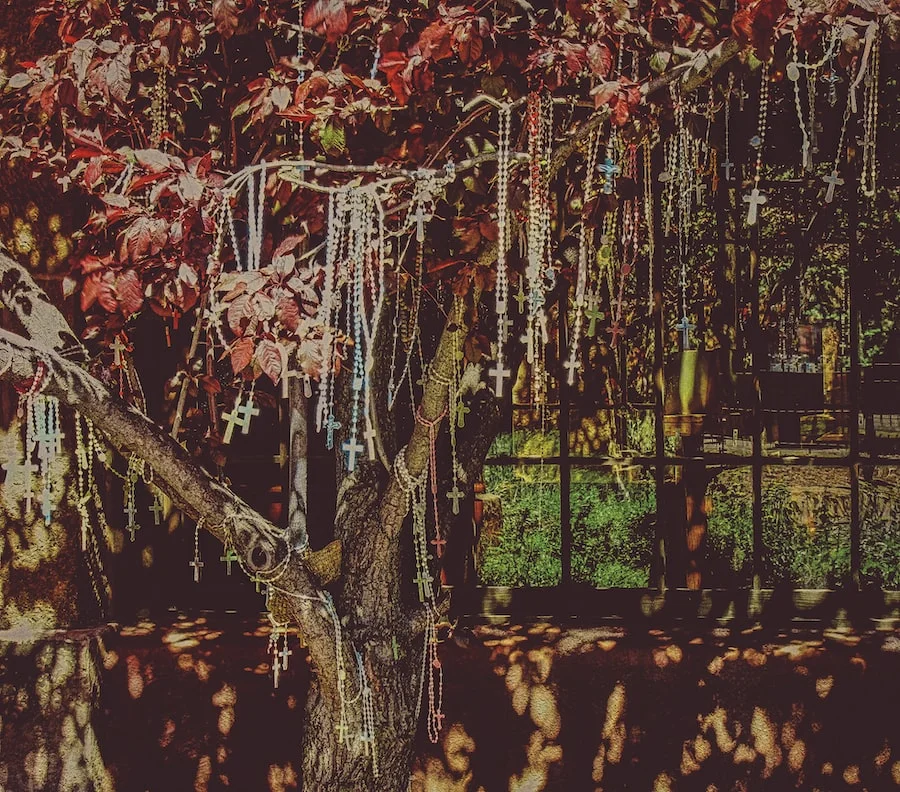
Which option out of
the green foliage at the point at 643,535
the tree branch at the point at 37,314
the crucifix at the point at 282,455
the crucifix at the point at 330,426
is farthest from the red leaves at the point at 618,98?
the green foliage at the point at 643,535

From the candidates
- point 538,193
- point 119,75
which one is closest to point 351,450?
point 538,193

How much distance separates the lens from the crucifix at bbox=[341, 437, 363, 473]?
3.22 metres

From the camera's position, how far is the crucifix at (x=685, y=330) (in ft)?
15.1

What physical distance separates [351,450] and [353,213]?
0.76m

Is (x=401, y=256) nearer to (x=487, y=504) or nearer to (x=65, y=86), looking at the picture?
(x=65, y=86)

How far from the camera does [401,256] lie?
316cm

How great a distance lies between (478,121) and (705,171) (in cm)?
172

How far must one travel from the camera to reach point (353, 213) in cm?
292

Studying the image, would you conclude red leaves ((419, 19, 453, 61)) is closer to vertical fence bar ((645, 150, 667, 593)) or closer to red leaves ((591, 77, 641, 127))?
red leaves ((591, 77, 641, 127))

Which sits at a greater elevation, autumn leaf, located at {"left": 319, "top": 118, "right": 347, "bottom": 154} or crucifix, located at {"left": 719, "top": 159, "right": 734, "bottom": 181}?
crucifix, located at {"left": 719, "top": 159, "right": 734, "bottom": 181}

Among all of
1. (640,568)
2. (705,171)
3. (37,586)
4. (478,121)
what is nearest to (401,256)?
(478,121)

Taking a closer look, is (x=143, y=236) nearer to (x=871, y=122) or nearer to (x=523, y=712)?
(x=523, y=712)

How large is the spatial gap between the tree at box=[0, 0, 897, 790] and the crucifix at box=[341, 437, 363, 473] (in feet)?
0.09

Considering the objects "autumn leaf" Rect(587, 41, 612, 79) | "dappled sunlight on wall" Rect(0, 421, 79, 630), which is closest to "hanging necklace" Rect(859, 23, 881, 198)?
"autumn leaf" Rect(587, 41, 612, 79)
